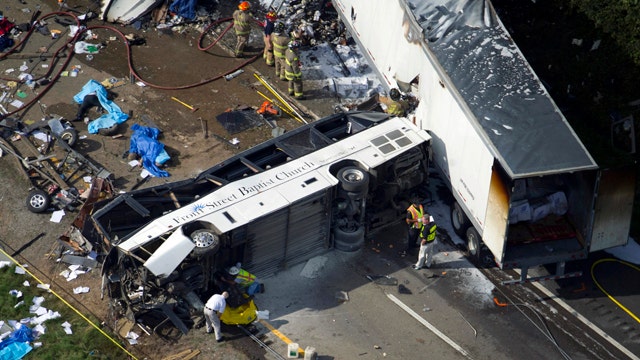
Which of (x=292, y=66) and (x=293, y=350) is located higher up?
(x=292, y=66)

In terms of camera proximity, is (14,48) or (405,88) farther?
(14,48)

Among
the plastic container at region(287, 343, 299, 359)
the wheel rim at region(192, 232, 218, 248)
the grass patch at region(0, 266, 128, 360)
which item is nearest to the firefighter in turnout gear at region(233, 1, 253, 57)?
the wheel rim at region(192, 232, 218, 248)

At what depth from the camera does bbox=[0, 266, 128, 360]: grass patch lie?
14742 mm

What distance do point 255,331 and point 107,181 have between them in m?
4.50

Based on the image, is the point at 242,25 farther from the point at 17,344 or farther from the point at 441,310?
the point at 17,344

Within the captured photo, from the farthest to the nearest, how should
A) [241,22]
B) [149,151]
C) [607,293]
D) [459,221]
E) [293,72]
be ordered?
1. [241,22]
2. [293,72]
3. [149,151]
4. [459,221]
5. [607,293]

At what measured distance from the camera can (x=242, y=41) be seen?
2130cm

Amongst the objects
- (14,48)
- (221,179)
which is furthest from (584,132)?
(14,48)

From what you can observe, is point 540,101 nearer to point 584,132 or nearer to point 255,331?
point 584,132

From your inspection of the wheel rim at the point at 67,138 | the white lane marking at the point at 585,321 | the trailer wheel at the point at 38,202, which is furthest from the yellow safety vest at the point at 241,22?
the white lane marking at the point at 585,321

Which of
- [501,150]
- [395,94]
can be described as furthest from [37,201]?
[501,150]

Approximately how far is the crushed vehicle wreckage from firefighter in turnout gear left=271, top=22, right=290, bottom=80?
3080 mm

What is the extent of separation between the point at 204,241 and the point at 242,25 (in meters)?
7.84

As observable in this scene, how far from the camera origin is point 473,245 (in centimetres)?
1677
